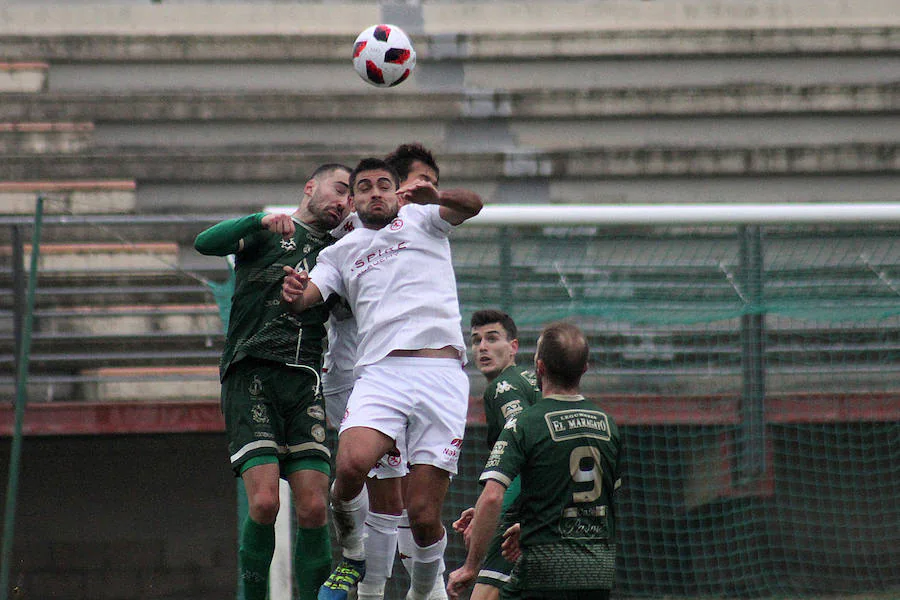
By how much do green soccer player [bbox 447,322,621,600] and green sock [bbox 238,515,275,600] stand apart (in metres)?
1.05

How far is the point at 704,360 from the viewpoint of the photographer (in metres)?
7.92

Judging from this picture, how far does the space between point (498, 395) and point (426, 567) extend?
2.70 feet

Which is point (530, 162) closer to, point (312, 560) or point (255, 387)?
point (255, 387)

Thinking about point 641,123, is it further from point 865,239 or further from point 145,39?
point 145,39

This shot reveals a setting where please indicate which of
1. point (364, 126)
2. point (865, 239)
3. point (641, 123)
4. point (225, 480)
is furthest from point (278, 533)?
point (641, 123)

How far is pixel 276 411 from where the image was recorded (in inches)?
183

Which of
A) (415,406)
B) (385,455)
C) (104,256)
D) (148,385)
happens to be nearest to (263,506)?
(385,455)

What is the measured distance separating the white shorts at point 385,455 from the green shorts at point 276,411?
258mm

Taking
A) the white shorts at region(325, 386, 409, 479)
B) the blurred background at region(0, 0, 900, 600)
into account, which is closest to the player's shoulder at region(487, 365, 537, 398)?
the white shorts at region(325, 386, 409, 479)

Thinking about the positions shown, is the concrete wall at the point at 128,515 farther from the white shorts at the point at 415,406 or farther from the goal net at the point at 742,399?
the white shorts at the point at 415,406

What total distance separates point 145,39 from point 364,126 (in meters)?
2.48

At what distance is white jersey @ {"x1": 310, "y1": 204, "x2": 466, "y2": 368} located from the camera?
179 inches

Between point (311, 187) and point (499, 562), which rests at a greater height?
point (311, 187)

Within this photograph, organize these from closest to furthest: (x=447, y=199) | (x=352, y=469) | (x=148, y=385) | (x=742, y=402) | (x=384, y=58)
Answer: (x=352, y=469)
(x=447, y=199)
(x=384, y=58)
(x=742, y=402)
(x=148, y=385)
